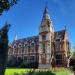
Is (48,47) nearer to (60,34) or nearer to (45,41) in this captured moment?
(45,41)

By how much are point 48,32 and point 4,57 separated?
2058 inches

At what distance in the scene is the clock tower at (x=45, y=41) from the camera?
60.8 metres

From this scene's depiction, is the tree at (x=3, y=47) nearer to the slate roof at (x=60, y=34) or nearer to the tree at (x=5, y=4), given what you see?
the tree at (x=5, y=4)

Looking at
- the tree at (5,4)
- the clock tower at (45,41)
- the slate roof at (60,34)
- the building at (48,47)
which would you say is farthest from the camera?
the slate roof at (60,34)

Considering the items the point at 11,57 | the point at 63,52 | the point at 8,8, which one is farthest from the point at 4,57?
the point at 11,57

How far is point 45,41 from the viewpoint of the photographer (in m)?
62.8

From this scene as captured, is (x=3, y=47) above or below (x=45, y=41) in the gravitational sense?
below

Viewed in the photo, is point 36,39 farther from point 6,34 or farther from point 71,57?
point 6,34

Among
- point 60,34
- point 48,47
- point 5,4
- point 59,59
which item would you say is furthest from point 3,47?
point 60,34

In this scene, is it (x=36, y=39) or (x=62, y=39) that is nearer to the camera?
(x=62, y=39)

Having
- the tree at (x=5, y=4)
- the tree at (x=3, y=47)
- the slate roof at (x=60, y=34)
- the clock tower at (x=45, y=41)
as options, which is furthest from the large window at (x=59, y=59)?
the tree at (x=5, y=4)

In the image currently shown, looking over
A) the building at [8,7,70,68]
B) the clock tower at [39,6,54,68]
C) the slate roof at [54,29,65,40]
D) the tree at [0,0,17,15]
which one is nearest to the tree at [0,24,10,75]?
the tree at [0,0,17,15]

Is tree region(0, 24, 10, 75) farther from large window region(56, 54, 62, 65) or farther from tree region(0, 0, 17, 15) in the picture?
large window region(56, 54, 62, 65)

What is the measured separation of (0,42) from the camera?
36.3 feet
